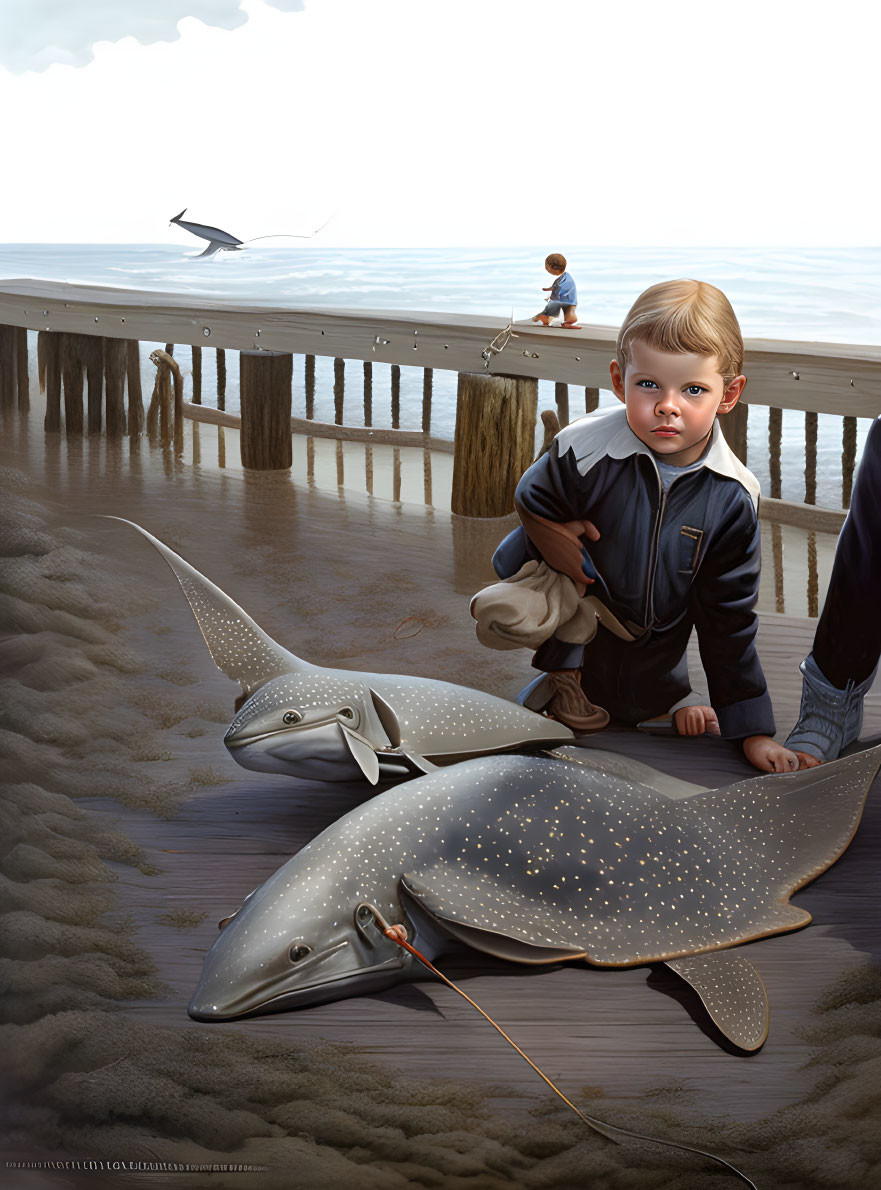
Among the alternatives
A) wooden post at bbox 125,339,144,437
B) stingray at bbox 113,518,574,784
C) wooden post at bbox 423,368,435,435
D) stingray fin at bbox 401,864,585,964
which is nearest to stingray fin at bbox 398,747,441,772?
stingray at bbox 113,518,574,784

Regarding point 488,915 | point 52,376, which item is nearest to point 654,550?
point 488,915

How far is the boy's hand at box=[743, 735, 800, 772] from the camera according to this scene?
1.15 meters

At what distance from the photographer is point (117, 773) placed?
119 centimetres

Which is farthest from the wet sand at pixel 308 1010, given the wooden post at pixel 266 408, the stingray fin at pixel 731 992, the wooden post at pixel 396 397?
the wooden post at pixel 396 397

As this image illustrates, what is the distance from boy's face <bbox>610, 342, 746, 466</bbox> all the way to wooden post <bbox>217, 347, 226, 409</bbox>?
→ 0.81 m

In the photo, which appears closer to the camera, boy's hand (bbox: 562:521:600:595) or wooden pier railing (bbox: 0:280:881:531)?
boy's hand (bbox: 562:521:600:595)

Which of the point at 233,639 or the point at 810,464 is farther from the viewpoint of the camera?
the point at 810,464

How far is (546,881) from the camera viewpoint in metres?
0.92

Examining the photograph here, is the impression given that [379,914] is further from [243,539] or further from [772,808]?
[243,539]

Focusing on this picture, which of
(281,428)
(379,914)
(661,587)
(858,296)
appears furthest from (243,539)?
(858,296)

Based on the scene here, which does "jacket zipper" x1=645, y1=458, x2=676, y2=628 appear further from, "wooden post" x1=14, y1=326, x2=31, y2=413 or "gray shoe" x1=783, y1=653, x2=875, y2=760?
"wooden post" x1=14, y1=326, x2=31, y2=413

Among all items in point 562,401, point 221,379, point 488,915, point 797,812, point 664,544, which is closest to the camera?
point 488,915

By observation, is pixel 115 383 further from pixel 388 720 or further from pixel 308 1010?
pixel 308 1010

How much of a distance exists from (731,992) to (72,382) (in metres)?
1.28
